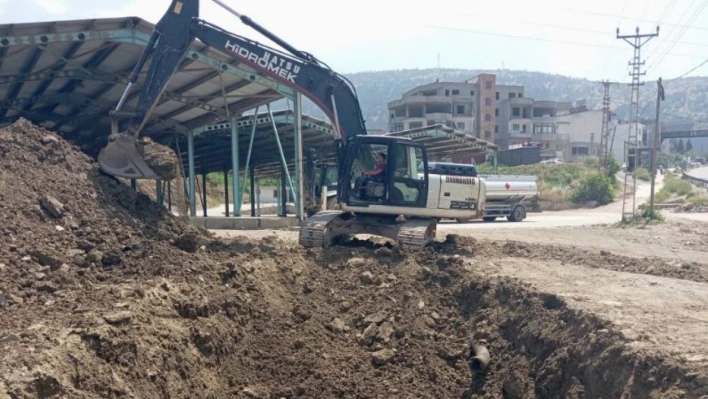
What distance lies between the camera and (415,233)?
11266 mm

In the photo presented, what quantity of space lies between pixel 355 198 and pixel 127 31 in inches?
276

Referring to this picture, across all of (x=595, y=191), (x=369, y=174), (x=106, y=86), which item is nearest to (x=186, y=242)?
(x=369, y=174)

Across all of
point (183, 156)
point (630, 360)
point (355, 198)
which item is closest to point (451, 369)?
point (630, 360)

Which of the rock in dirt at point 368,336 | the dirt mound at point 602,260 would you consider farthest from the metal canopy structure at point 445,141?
the rock in dirt at point 368,336

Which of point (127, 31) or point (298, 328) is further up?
point (127, 31)

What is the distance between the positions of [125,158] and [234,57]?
2807 mm

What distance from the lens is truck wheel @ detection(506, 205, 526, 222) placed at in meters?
29.1

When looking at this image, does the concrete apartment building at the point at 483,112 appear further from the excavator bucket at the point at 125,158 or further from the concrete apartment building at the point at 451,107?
the excavator bucket at the point at 125,158

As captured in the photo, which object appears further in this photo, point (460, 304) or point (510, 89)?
point (510, 89)

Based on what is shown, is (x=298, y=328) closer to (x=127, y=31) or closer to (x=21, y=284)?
(x=21, y=284)

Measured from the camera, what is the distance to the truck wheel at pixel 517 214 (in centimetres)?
2909

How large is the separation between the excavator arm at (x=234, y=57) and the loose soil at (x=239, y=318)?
1776 millimetres

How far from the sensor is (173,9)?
38.9ft

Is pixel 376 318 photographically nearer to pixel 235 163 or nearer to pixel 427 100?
pixel 235 163
